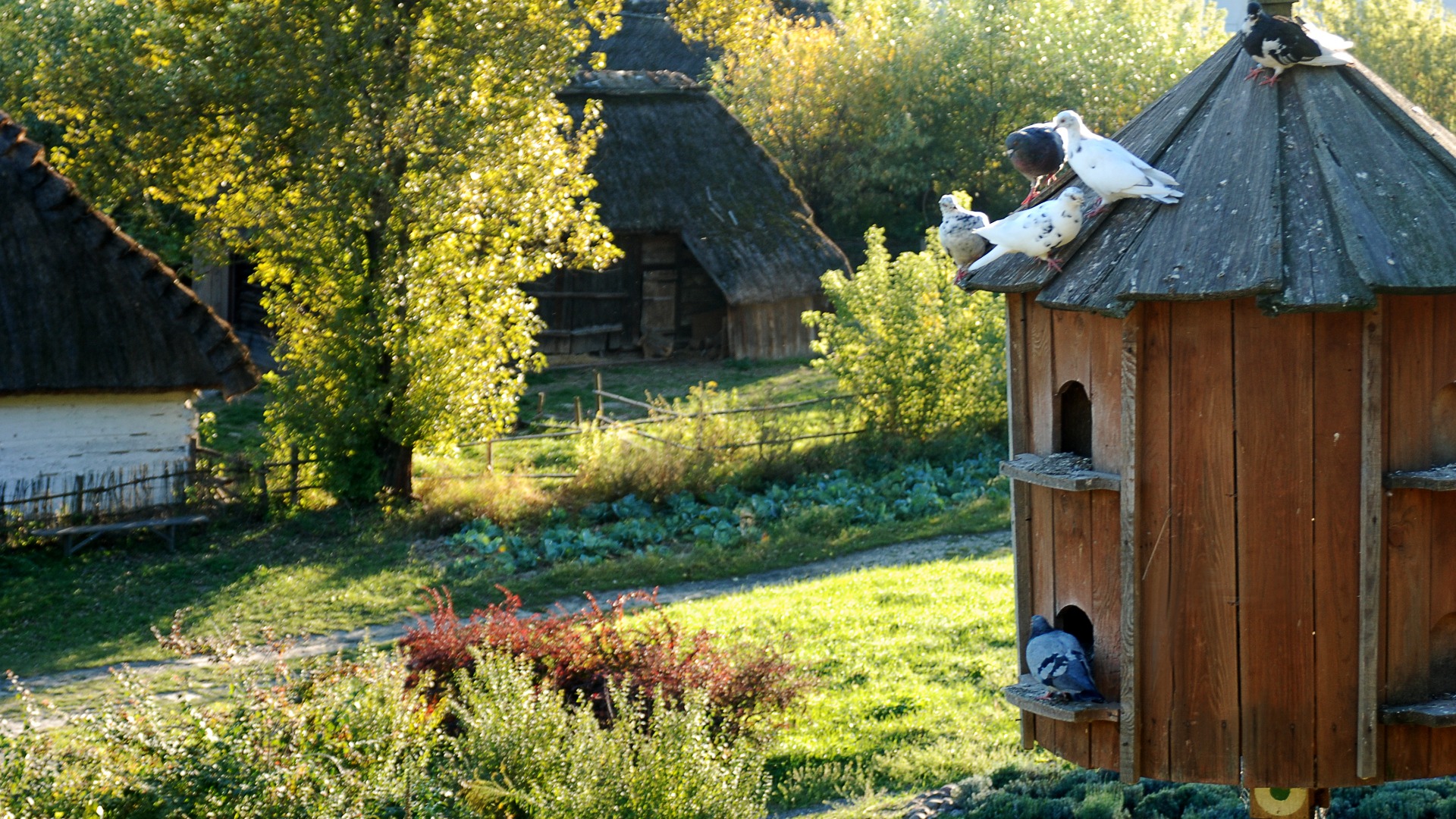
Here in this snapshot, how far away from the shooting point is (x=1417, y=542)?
478 cm

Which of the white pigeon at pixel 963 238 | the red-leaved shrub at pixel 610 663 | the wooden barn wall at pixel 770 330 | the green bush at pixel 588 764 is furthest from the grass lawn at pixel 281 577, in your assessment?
the wooden barn wall at pixel 770 330

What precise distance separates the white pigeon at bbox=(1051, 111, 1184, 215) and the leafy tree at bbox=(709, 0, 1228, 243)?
25.5 m

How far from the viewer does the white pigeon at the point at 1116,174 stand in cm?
489

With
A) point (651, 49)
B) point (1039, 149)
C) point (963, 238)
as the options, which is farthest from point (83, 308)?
point (651, 49)

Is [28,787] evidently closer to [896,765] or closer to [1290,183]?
[896,765]

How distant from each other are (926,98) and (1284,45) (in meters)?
27.2

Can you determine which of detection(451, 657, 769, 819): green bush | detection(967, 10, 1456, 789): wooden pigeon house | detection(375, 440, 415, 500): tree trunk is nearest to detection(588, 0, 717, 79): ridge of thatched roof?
detection(375, 440, 415, 500): tree trunk

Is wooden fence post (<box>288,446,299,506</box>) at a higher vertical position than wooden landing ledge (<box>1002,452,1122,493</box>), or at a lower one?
lower

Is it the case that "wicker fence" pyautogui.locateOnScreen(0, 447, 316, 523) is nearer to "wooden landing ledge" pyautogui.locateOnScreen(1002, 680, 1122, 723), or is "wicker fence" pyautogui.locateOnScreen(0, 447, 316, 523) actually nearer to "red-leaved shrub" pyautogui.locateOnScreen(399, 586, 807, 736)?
"red-leaved shrub" pyautogui.locateOnScreen(399, 586, 807, 736)

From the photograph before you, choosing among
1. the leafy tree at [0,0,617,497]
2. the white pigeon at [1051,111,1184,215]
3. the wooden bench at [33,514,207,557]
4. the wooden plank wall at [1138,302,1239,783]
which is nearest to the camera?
the wooden plank wall at [1138,302,1239,783]

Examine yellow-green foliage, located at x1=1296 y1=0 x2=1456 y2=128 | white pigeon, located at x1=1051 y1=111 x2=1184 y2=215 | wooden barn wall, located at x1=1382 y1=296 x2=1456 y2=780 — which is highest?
yellow-green foliage, located at x1=1296 y1=0 x2=1456 y2=128

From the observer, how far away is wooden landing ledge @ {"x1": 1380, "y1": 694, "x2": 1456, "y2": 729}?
464cm

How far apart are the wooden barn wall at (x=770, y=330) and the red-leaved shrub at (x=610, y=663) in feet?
55.1

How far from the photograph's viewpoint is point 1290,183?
4.82 meters
